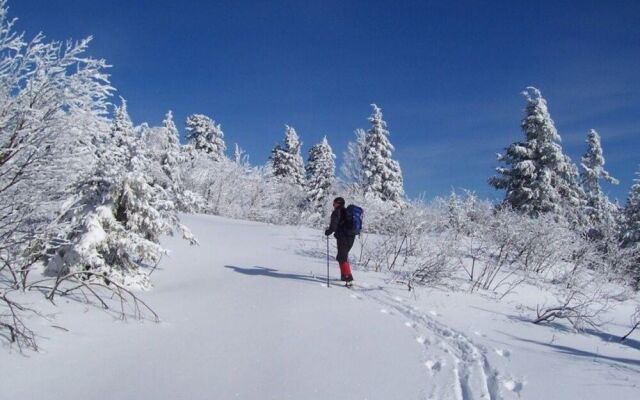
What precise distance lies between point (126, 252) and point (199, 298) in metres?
1.81

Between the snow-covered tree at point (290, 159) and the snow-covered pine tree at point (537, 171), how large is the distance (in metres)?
25.4

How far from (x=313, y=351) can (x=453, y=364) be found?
151 cm

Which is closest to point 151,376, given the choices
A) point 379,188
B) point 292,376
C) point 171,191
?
point 292,376

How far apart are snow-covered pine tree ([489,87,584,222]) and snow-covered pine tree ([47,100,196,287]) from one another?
60.8 feet

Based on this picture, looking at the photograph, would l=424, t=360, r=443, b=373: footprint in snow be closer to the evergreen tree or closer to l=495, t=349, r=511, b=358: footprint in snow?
l=495, t=349, r=511, b=358: footprint in snow

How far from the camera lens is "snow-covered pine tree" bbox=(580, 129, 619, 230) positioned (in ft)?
102

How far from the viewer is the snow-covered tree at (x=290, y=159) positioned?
4559cm

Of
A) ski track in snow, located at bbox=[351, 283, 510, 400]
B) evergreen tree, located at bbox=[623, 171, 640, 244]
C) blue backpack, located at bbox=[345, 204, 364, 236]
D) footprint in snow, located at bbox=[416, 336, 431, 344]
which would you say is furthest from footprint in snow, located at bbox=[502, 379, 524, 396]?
evergreen tree, located at bbox=[623, 171, 640, 244]

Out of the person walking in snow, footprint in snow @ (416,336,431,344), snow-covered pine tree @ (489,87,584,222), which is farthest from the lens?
snow-covered pine tree @ (489,87,584,222)

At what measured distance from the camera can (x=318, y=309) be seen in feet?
21.4

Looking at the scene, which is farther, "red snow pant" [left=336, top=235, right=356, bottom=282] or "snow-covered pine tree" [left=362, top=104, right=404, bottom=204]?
"snow-covered pine tree" [left=362, top=104, right=404, bottom=204]

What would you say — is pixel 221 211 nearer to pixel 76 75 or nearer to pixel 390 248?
pixel 390 248

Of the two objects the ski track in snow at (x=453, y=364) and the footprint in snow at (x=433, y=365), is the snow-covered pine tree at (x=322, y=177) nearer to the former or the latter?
the ski track in snow at (x=453, y=364)

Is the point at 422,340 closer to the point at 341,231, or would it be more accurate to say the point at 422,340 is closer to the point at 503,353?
the point at 503,353
